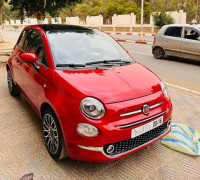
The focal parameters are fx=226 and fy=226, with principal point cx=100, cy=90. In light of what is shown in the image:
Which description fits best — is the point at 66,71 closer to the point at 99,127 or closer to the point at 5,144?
the point at 99,127

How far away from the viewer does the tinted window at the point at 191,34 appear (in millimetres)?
8875

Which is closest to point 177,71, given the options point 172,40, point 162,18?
point 172,40

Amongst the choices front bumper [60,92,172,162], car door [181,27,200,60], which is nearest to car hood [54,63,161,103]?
front bumper [60,92,172,162]

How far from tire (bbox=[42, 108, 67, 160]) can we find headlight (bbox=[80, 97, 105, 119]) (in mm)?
438

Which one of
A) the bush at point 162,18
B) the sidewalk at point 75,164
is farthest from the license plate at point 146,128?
the bush at point 162,18

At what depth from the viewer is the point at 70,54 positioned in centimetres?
316

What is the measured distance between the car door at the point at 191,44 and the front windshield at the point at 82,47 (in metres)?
5.92

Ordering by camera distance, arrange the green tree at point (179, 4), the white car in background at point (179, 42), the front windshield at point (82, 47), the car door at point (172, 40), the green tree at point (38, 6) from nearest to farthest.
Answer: the front windshield at point (82, 47), the white car in background at point (179, 42), the car door at point (172, 40), the green tree at point (38, 6), the green tree at point (179, 4)

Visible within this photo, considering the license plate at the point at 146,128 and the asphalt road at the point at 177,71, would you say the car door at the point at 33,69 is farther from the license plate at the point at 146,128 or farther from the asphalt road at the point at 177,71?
the asphalt road at the point at 177,71

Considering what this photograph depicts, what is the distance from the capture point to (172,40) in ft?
31.2

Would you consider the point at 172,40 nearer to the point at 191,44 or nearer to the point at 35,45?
the point at 191,44

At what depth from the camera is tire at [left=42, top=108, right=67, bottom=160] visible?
2.60m

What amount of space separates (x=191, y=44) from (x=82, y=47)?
6758mm

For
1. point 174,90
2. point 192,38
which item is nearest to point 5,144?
point 174,90
